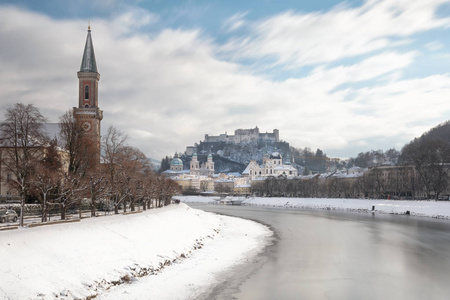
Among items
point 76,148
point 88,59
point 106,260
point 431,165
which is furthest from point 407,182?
point 106,260

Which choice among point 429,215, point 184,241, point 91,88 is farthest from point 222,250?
point 91,88

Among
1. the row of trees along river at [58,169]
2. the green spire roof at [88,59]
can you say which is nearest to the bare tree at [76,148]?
the row of trees along river at [58,169]

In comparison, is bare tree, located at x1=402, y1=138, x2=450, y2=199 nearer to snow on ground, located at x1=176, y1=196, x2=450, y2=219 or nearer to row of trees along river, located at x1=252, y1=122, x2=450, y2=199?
row of trees along river, located at x1=252, y1=122, x2=450, y2=199

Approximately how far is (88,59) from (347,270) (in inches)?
2432

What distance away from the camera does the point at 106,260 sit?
59.7ft

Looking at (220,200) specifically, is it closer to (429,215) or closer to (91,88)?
(91,88)

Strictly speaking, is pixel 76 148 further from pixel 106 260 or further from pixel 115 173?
pixel 106 260

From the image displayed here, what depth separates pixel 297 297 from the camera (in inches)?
635

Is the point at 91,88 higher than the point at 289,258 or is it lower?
higher

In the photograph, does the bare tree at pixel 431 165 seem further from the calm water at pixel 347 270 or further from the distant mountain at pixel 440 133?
the distant mountain at pixel 440 133

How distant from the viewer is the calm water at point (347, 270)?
16.8 m

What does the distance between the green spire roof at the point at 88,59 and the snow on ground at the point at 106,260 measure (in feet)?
168

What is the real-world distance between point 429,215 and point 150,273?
49594mm

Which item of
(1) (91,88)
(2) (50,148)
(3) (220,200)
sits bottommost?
(3) (220,200)
